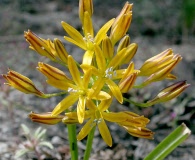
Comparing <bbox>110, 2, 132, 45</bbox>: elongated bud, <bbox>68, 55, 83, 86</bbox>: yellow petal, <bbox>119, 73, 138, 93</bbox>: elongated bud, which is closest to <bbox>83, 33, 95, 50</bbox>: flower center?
<bbox>110, 2, 132, 45</bbox>: elongated bud

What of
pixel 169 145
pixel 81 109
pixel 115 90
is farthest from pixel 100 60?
pixel 169 145

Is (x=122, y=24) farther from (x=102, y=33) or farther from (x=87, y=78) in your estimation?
(x=87, y=78)

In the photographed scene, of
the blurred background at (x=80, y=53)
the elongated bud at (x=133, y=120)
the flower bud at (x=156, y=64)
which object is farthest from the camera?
the blurred background at (x=80, y=53)

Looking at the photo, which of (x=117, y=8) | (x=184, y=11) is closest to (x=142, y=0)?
(x=117, y=8)

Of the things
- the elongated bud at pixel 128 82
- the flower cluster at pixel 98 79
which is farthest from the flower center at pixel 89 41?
the elongated bud at pixel 128 82

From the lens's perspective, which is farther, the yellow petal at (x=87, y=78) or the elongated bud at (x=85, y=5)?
the elongated bud at (x=85, y=5)

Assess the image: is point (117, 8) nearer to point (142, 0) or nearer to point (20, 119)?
point (142, 0)

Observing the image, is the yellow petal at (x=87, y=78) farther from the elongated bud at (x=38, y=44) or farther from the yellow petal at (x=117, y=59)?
the elongated bud at (x=38, y=44)
